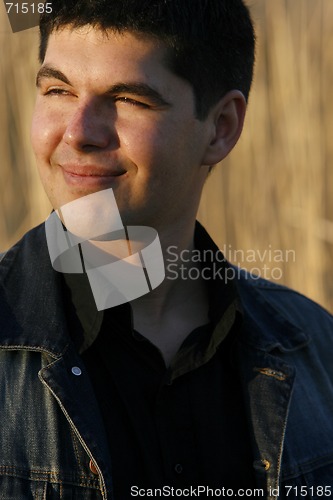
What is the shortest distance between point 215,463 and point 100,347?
0.30 metres

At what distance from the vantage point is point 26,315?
1538 mm

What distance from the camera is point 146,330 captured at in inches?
66.9

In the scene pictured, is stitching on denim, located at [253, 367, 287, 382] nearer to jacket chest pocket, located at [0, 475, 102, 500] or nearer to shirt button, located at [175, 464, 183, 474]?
shirt button, located at [175, 464, 183, 474]

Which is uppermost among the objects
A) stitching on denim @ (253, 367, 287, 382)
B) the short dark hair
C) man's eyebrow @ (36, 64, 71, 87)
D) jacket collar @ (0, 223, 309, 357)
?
the short dark hair

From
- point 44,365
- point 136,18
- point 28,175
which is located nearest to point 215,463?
point 44,365

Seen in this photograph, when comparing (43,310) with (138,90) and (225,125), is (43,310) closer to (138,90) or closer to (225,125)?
(138,90)

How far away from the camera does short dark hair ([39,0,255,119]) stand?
1.62 m

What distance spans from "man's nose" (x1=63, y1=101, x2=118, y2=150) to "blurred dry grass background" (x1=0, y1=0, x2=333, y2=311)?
1.34 metres

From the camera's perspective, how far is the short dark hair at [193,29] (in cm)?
162

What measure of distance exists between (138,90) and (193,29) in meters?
0.24

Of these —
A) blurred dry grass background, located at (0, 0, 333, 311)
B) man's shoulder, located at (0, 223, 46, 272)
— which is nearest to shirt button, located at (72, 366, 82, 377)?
man's shoulder, located at (0, 223, 46, 272)

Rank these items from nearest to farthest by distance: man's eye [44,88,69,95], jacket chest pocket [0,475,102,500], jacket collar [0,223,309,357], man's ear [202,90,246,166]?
jacket chest pocket [0,475,102,500], jacket collar [0,223,309,357], man's eye [44,88,69,95], man's ear [202,90,246,166]

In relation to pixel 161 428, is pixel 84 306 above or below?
above

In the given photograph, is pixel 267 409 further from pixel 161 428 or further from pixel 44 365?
pixel 44 365
